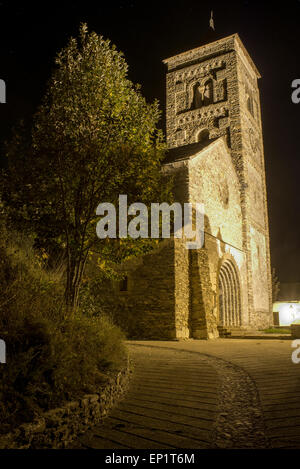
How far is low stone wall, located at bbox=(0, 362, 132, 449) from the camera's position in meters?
3.20

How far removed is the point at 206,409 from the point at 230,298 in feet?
51.2

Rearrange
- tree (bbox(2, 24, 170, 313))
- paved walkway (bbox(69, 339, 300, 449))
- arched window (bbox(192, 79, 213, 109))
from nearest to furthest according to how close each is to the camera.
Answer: paved walkway (bbox(69, 339, 300, 449)) < tree (bbox(2, 24, 170, 313)) < arched window (bbox(192, 79, 213, 109))

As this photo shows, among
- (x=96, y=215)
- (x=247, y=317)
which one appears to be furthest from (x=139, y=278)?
(x=247, y=317)

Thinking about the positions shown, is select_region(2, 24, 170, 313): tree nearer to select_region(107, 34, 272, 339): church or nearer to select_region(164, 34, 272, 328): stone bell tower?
select_region(107, 34, 272, 339): church

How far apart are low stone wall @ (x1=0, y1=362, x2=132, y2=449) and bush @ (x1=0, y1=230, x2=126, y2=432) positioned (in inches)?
4.7

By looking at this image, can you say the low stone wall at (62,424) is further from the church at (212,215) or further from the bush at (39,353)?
the church at (212,215)

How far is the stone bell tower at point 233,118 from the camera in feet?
Answer: 73.8

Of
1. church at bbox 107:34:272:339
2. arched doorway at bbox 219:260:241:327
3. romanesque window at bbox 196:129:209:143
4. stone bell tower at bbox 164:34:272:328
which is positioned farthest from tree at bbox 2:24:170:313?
romanesque window at bbox 196:129:209:143

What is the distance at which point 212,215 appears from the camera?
656 inches

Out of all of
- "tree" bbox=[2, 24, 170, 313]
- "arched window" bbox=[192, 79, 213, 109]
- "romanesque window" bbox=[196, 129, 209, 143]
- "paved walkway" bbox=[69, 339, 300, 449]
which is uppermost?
"arched window" bbox=[192, 79, 213, 109]

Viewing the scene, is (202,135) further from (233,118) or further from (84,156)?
(84,156)

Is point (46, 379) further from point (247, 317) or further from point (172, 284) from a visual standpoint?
point (247, 317)

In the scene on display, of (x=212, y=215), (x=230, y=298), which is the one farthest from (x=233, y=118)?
(x=230, y=298)
